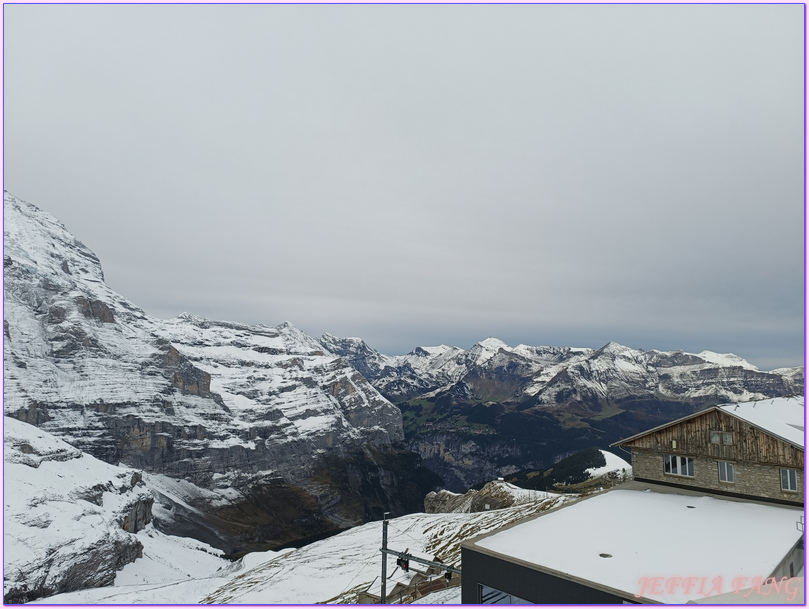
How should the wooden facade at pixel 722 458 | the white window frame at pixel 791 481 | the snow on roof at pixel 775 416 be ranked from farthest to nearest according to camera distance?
the snow on roof at pixel 775 416 < the wooden facade at pixel 722 458 < the white window frame at pixel 791 481

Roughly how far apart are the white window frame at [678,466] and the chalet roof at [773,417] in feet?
8.93

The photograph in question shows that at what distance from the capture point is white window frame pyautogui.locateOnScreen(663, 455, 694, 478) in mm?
38375

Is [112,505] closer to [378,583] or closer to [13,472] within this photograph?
[13,472]

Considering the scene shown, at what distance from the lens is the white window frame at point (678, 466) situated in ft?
126

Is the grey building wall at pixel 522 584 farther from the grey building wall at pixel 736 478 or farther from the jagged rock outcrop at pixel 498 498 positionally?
the jagged rock outcrop at pixel 498 498

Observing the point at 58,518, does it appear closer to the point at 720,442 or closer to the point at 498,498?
the point at 498,498

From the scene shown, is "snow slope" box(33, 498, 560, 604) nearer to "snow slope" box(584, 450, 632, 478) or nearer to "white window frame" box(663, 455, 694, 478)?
"white window frame" box(663, 455, 694, 478)

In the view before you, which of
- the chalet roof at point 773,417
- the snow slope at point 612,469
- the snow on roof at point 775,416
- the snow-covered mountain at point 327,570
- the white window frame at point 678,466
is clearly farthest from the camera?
the snow slope at point 612,469

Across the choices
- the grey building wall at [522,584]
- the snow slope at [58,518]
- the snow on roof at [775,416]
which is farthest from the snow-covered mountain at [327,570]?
the snow on roof at [775,416]

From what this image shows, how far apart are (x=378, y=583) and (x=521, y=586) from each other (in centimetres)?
2459

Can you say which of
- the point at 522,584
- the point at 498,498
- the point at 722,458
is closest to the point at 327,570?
the point at 522,584

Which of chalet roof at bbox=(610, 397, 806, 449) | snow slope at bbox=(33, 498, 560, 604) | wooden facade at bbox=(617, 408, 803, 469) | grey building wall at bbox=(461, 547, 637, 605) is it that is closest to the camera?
grey building wall at bbox=(461, 547, 637, 605)

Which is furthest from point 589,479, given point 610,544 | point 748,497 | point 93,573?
point 93,573

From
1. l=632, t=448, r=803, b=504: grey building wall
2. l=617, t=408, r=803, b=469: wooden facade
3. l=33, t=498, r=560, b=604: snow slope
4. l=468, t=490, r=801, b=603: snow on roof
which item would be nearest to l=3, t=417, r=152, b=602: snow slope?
l=33, t=498, r=560, b=604: snow slope
